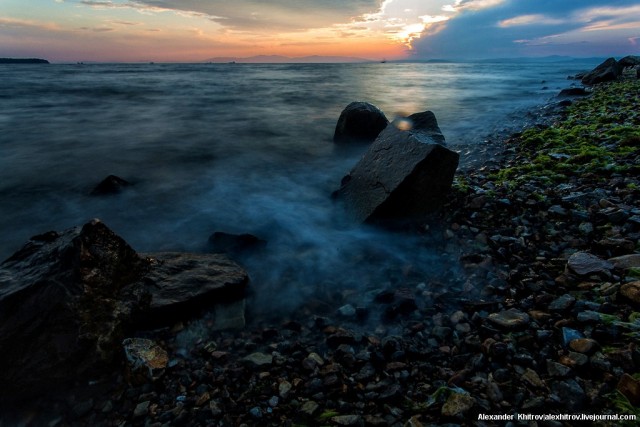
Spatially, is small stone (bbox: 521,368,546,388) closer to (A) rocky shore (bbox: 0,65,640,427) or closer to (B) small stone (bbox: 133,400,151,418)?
(A) rocky shore (bbox: 0,65,640,427)

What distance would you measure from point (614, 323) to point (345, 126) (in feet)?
34.3

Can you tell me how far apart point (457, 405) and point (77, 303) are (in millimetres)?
3389

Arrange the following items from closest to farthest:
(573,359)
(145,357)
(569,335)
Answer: (573,359), (569,335), (145,357)

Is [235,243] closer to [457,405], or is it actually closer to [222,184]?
[222,184]

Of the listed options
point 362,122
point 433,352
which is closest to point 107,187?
point 362,122

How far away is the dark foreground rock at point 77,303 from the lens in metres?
3.05

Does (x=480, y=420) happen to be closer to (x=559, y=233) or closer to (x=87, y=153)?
(x=559, y=233)

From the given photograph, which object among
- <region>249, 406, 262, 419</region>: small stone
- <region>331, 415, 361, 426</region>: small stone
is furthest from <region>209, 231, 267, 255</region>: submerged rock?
<region>331, 415, 361, 426</region>: small stone

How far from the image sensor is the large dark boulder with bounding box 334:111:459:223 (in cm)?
569

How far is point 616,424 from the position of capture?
2.26 metres

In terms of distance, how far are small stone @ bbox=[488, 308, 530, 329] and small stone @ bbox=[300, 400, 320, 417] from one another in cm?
187

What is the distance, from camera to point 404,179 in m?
5.64

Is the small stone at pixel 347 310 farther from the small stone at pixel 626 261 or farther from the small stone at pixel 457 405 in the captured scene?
the small stone at pixel 626 261

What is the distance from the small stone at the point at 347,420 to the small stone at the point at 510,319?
166 cm
